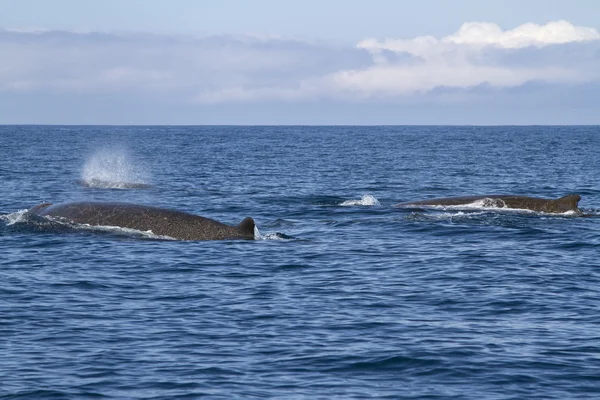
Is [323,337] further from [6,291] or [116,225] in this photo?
[116,225]

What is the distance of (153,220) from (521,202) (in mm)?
14850

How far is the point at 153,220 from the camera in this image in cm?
2869

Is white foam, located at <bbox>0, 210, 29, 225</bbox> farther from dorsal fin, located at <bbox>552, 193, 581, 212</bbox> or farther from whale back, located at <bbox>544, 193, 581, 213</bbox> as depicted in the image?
dorsal fin, located at <bbox>552, 193, 581, 212</bbox>

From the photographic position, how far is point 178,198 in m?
44.8

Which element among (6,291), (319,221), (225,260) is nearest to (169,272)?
(225,260)

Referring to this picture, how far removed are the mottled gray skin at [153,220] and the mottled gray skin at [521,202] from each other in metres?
12.2

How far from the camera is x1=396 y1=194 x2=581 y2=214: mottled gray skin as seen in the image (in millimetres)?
36531

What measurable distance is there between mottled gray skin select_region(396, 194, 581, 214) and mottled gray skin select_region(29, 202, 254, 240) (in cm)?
1217

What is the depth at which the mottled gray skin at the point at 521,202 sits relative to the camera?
36.5 m

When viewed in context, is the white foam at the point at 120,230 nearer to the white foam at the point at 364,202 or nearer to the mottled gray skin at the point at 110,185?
the white foam at the point at 364,202

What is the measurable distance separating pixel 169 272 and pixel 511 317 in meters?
8.07

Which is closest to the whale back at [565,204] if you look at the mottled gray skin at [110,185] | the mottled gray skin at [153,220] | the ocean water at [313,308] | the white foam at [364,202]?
the ocean water at [313,308]

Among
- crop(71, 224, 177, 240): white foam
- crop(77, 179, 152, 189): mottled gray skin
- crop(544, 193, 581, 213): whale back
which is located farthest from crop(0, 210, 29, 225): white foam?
crop(544, 193, 581, 213): whale back

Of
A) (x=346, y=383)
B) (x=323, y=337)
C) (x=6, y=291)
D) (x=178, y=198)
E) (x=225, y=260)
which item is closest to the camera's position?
(x=346, y=383)
